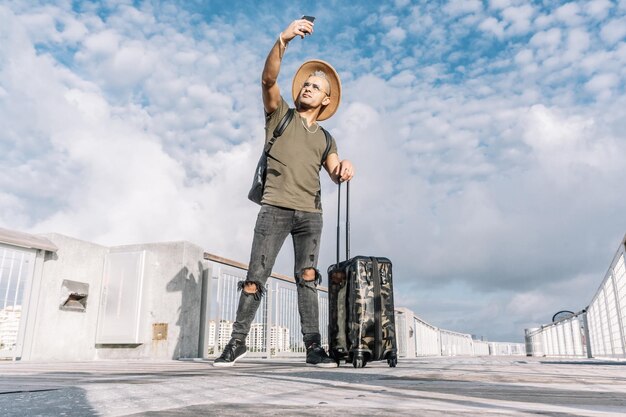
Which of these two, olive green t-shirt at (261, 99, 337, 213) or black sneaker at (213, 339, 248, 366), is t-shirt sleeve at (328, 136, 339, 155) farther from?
Result: black sneaker at (213, 339, 248, 366)

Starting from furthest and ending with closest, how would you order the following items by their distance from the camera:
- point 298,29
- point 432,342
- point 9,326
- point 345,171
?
point 432,342, point 9,326, point 345,171, point 298,29

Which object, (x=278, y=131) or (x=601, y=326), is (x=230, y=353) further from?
(x=601, y=326)

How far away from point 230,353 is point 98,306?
17.2ft

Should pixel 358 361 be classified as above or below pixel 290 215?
below

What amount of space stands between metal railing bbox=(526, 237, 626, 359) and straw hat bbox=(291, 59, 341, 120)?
4511mm

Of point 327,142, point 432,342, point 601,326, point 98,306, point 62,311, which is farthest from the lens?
point 432,342

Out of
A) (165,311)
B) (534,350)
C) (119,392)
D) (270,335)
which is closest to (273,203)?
(119,392)

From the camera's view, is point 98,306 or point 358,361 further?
point 98,306

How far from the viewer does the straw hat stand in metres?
3.85

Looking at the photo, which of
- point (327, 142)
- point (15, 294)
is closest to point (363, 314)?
point (327, 142)

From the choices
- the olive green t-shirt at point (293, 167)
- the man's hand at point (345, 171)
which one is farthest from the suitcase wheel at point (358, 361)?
the man's hand at point (345, 171)

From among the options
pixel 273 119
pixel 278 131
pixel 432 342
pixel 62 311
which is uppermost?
pixel 273 119

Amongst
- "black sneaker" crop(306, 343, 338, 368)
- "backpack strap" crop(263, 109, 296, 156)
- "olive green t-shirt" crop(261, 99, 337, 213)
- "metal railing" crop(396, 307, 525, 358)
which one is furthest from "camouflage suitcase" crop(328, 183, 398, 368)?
"metal railing" crop(396, 307, 525, 358)

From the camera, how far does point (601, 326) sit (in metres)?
9.42
